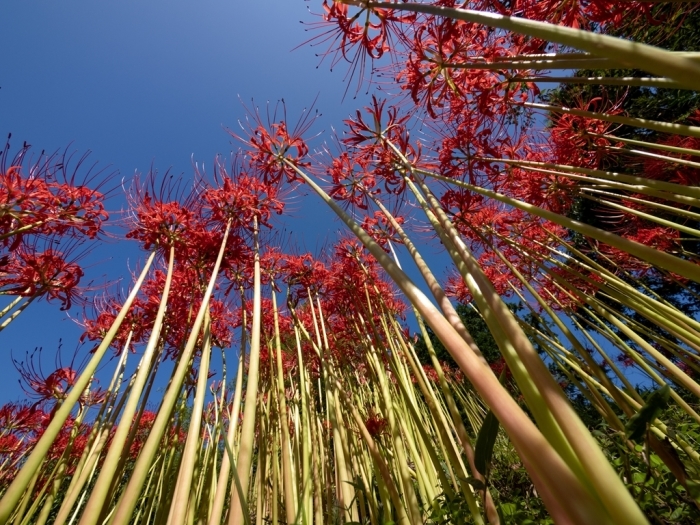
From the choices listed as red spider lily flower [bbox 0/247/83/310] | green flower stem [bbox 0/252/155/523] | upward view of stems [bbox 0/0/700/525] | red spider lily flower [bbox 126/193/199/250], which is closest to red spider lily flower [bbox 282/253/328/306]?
upward view of stems [bbox 0/0/700/525]

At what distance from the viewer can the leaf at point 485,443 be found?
2.42 feet

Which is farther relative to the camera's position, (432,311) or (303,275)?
(303,275)

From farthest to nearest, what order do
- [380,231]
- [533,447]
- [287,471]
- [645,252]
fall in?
[380,231]
[287,471]
[645,252]
[533,447]

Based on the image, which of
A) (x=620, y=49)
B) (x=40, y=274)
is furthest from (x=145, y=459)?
(x=40, y=274)

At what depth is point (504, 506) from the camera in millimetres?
1478

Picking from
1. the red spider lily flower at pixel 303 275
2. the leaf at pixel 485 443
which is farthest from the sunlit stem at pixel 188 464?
the red spider lily flower at pixel 303 275

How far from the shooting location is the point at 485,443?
2.48 feet

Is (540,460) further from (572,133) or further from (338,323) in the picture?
(338,323)

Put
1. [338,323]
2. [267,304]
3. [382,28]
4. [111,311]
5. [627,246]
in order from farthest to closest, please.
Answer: [338,323] < [267,304] < [111,311] < [382,28] < [627,246]

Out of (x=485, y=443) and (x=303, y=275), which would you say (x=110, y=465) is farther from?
(x=303, y=275)

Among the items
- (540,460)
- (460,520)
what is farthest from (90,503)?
(460,520)

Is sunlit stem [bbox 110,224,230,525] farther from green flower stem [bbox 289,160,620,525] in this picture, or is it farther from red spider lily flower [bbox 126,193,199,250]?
red spider lily flower [bbox 126,193,199,250]

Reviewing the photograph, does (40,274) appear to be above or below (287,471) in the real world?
above

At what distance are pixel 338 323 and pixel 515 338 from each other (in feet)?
10.2
